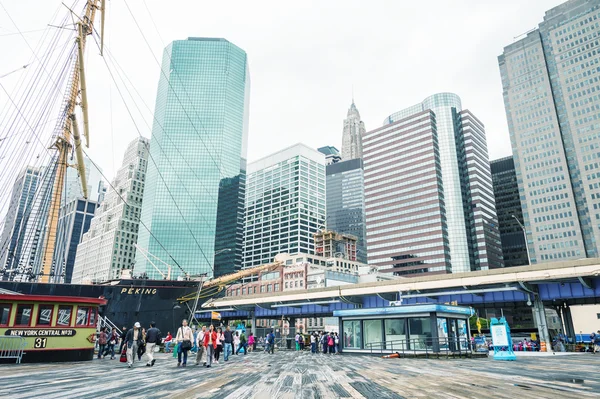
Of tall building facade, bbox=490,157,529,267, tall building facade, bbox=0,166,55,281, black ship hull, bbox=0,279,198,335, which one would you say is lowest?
black ship hull, bbox=0,279,198,335

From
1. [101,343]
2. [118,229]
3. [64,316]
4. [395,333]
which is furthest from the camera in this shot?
[118,229]

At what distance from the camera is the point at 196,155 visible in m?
177

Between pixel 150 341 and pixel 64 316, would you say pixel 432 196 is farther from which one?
pixel 150 341

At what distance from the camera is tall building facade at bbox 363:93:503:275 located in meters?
160

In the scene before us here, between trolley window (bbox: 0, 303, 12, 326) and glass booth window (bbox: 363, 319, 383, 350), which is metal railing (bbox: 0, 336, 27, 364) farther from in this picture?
glass booth window (bbox: 363, 319, 383, 350)

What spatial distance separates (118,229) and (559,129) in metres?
181

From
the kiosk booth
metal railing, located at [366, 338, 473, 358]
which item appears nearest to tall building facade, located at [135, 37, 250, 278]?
the kiosk booth

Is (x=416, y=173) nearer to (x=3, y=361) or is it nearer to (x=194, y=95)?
(x=194, y=95)

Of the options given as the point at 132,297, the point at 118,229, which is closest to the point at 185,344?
the point at 132,297

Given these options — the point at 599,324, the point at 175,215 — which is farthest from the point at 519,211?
the point at 175,215

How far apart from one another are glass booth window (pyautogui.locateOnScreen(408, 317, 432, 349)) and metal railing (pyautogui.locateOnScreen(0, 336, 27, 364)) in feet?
77.4

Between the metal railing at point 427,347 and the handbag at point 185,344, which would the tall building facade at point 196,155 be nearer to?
the metal railing at point 427,347

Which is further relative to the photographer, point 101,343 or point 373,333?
point 373,333

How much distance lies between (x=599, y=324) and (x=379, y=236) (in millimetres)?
99961
